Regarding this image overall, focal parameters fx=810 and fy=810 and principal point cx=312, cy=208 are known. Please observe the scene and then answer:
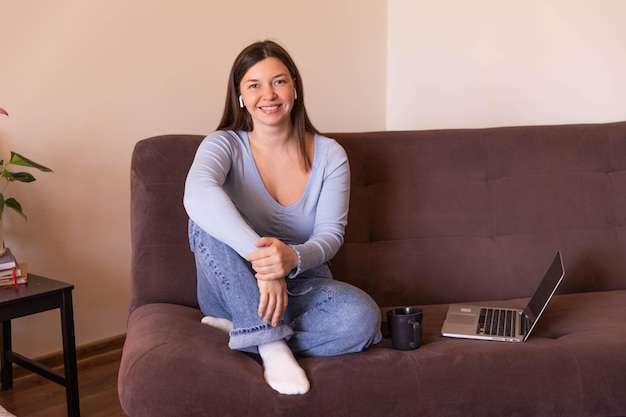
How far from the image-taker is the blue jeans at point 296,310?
6.04ft

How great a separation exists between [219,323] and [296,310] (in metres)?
0.21

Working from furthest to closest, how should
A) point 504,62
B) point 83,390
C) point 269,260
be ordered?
point 504,62 < point 83,390 < point 269,260

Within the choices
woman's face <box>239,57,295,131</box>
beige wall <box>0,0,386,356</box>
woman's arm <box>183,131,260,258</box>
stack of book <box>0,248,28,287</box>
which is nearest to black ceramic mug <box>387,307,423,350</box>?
woman's arm <box>183,131,260,258</box>

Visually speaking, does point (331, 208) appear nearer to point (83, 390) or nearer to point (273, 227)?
point (273, 227)

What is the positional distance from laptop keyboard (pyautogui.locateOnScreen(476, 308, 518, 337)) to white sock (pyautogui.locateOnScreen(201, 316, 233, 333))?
622 mm

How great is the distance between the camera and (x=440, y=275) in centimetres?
241

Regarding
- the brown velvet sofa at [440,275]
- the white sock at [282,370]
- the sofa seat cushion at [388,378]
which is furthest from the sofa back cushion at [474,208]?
the white sock at [282,370]

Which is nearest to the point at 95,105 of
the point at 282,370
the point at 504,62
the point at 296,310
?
the point at 296,310

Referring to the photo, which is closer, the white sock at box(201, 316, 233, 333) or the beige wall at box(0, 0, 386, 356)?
the white sock at box(201, 316, 233, 333)

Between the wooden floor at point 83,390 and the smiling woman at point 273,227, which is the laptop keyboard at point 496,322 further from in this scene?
the wooden floor at point 83,390

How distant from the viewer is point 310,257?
1953 mm

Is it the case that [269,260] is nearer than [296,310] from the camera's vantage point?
Yes

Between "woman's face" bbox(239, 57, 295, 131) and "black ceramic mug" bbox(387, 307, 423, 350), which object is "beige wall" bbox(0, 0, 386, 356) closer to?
"woman's face" bbox(239, 57, 295, 131)

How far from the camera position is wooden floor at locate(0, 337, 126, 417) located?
249cm
